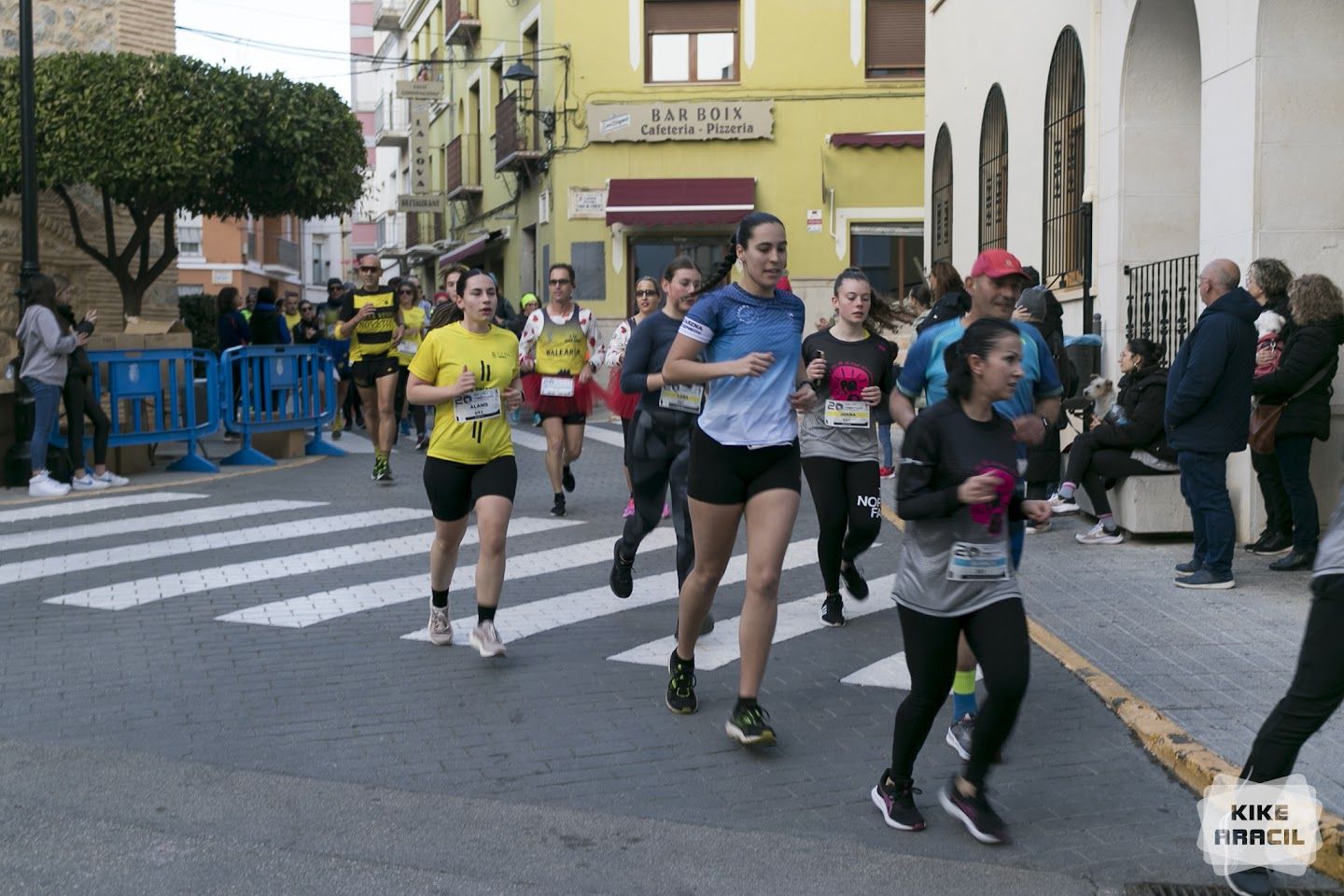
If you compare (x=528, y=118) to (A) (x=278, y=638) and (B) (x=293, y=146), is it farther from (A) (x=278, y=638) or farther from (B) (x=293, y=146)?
(A) (x=278, y=638)

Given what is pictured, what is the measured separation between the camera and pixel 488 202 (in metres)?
Answer: 35.2

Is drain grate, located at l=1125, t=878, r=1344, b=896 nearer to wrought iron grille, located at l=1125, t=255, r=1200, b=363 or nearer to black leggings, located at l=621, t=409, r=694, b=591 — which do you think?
black leggings, located at l=621, t=409, r=694, b=591

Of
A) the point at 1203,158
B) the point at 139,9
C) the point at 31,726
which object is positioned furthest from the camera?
the point at 139,9

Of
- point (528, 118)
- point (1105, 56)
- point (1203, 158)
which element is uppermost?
point (528, 118)

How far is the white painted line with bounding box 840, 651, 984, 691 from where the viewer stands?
22.6 feet

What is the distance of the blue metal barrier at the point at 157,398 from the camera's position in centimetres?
1473

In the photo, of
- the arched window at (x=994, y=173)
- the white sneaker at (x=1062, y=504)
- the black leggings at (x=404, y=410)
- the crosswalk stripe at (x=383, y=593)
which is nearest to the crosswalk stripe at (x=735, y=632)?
the crosswalk stripe at (x=383, y=593)

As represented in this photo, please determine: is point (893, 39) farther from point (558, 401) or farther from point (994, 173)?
point (558, 401)

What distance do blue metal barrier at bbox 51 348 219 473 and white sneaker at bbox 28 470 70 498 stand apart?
529 mm

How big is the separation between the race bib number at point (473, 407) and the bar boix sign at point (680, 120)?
21.5 meters

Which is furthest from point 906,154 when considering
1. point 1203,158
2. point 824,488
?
point 824,488

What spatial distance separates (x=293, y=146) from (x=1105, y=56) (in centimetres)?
1157

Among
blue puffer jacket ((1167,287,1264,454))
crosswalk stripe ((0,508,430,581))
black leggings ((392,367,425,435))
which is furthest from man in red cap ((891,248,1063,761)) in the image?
Result: black leggings ((392,367,425,435))

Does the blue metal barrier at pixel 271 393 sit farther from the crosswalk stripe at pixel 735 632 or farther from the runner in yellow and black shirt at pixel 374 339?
the crosswalk stripe at pixel 735 632
